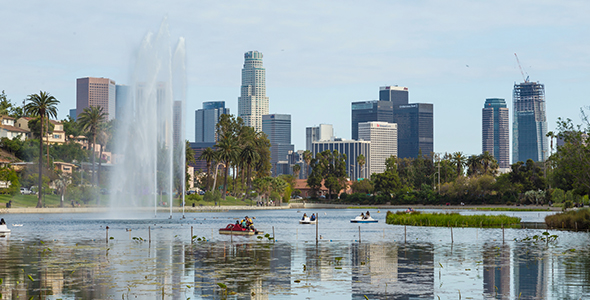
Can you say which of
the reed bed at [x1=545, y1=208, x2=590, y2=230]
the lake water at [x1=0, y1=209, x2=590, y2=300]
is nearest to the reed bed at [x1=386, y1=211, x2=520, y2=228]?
the reed bed at [x1=545, y1=208, x2=590, y2=230]

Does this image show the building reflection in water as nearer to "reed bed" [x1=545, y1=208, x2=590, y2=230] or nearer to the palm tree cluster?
"reed bed" [x1=545, y1=208, x2=590, y2=230]

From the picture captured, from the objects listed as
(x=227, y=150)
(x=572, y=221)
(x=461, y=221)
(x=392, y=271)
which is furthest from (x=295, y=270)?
(x=227, y=150)

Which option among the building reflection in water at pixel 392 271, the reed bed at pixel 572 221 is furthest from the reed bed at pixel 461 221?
the building reflection in water at pixel 392 271

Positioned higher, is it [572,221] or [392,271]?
[572,221]

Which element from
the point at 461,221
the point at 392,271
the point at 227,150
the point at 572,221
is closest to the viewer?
the point at 392,271

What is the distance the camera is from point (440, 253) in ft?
135

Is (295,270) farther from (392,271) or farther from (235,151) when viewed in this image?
(235,151)

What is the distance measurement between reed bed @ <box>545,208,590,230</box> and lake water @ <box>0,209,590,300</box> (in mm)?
16702

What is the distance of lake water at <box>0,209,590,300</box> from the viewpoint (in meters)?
24.8

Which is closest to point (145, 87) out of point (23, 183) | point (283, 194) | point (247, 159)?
point (23, 183)

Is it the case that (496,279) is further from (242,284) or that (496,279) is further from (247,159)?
(247,159)

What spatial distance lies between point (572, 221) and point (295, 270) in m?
44.9

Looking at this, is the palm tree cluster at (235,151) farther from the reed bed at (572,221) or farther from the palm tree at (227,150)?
the reed bed at (572,221)

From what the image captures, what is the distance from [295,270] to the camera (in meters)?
32.1
